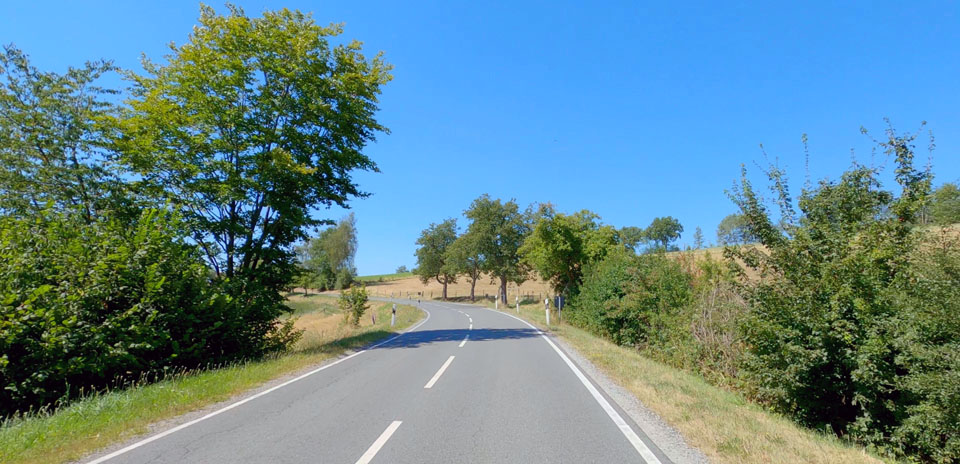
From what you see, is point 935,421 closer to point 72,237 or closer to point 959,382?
point 959,382

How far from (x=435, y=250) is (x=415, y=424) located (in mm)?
60939

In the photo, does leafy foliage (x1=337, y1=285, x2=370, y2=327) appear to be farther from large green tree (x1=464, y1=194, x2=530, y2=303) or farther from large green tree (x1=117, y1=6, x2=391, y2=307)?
large green tree (x1=464, y1=194, x2=530, y2=303)

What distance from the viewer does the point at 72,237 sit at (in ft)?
34.3

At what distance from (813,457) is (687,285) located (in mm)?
12119

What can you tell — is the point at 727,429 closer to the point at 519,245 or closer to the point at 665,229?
the point at 519,245

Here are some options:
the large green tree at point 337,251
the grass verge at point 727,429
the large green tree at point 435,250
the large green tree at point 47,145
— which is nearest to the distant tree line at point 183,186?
the large green tree at point 47,145

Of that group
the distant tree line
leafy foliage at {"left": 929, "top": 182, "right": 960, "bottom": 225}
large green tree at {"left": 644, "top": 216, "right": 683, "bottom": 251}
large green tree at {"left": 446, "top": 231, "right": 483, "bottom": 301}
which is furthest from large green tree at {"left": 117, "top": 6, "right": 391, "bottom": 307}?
large green tree at {"left": 644, "top": 216, "right": 683, "bottom": 251}

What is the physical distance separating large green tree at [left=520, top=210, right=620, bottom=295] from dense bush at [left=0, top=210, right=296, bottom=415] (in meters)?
20.6

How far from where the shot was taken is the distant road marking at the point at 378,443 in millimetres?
4488

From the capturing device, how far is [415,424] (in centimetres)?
577

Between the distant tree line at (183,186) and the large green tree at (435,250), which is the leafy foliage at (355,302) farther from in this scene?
the large green tree at (435,250)

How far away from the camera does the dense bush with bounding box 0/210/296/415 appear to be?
28.3 ft

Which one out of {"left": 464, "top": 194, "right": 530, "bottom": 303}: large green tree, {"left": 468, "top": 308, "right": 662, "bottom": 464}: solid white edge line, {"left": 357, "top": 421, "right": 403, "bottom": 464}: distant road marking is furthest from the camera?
{"left": 464, "top": 194, "right": 530, "bottom": 303}: large green tree

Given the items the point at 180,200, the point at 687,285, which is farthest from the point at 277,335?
the point at 687,285
